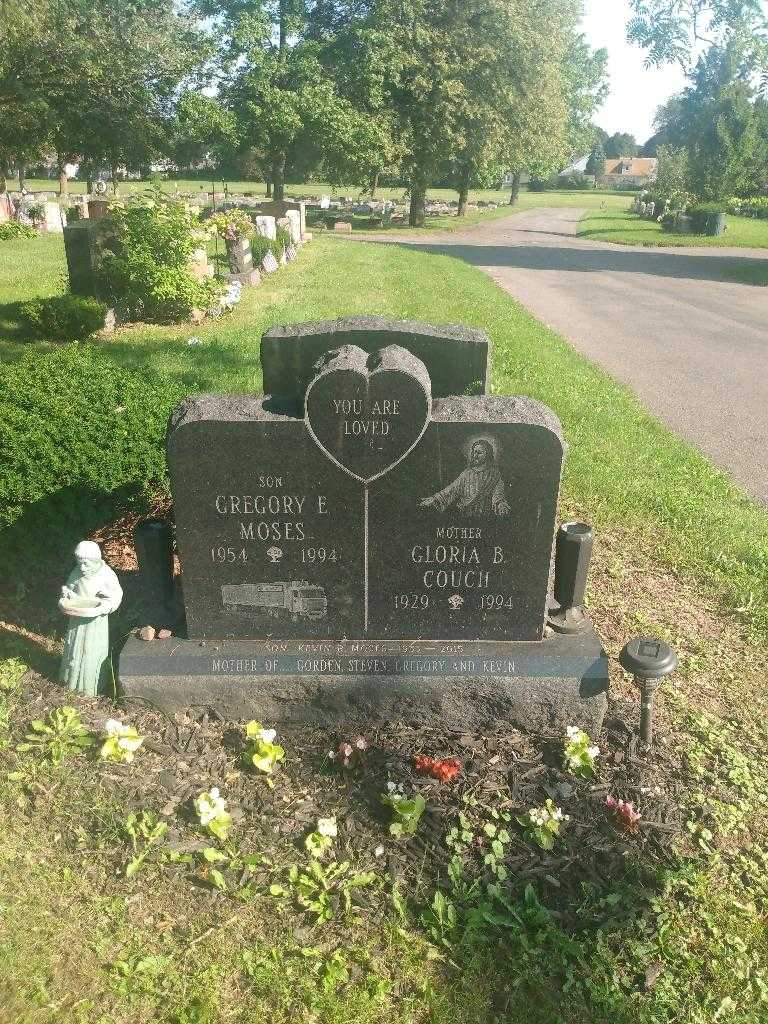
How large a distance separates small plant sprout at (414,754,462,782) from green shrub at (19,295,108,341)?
411 inches

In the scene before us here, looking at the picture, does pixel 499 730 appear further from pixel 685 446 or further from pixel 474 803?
pixel 685 446

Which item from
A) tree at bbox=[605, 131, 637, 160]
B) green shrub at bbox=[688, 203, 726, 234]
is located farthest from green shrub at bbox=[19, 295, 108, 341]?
tree at bbox=[605, 131, 637, 160]

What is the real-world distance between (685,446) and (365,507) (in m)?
5.84

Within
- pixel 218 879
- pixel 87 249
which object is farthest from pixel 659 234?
pixel 218 879

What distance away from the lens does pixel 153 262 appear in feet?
44.3

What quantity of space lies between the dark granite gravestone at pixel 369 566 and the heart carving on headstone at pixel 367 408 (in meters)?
0.01

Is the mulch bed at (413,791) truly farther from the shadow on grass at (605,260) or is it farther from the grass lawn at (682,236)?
the grass lawn at (682,236)

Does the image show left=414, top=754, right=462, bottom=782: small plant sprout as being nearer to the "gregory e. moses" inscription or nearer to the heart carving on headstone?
the "gregory e. moses" inscription

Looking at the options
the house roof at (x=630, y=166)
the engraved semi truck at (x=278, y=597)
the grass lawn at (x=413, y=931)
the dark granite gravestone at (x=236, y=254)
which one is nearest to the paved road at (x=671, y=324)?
the grass lawn at (x=413, y=931)

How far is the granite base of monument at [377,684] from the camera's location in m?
4.27

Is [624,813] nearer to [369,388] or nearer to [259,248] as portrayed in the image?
[369,388]

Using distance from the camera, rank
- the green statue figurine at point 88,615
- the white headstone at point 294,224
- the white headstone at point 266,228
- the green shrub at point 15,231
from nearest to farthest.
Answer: the green statue figurine at point 88,615 < the white headstone at point 266,228 < the white headstone at point 294,224 < the green shrub at point 15,231

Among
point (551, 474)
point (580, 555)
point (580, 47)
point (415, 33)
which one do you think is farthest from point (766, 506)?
point (580, 47)

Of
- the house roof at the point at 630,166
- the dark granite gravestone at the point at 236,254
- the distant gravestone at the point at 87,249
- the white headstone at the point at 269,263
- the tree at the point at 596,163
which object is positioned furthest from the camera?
the house roof at the point at 630,166
